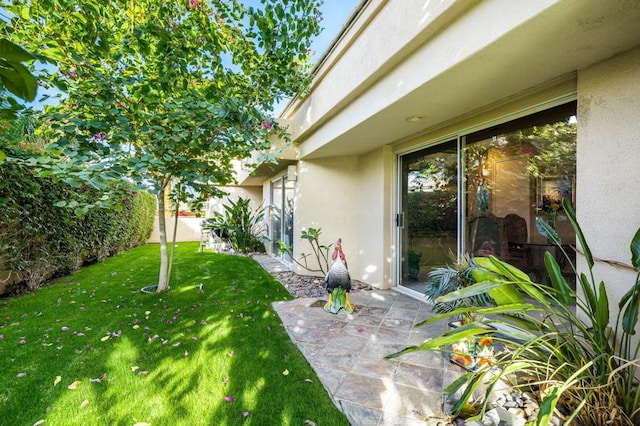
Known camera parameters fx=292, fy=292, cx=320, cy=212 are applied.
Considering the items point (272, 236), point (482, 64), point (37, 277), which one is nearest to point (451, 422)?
point (482, 64)

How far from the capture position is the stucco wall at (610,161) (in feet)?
7.45

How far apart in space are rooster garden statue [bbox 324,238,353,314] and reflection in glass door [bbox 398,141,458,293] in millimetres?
1476

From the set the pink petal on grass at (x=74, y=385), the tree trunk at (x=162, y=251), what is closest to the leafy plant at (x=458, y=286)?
the pink petal on grass at (x=74, y=385)

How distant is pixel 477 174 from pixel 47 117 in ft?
18.6

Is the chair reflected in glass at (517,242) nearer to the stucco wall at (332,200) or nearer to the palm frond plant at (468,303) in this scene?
the palm frond plant at (468,303)

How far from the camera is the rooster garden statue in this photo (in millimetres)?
4355

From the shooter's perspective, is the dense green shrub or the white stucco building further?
the dense green shrub

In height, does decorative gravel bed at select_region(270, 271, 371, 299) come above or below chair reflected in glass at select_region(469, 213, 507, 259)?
below

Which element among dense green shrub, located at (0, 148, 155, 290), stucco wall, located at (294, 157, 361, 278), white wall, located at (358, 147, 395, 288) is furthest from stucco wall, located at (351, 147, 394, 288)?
dense green shrub, located at (0, 148, 155, 290)

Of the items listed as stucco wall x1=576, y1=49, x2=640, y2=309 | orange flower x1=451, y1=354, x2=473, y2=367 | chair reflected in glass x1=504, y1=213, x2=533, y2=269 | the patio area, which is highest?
stucco wall x1=576, y1=49, x2=640, y2=309

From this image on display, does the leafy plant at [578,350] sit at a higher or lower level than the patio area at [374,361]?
higher

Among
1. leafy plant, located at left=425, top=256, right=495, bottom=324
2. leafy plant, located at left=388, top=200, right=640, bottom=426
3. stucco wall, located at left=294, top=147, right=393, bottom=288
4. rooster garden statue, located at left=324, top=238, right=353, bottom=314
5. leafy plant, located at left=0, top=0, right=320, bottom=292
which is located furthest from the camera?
stucco wall, located at left=294, top=147, right=393, bottom=288

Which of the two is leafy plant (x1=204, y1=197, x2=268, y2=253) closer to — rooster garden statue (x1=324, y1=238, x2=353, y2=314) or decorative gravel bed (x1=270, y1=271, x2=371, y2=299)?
decorative gravel bed (x1=270, y1=271, x2=371, y2=299)

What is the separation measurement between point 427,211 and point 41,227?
263 inches
